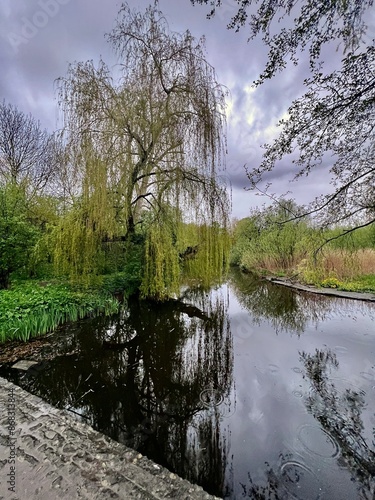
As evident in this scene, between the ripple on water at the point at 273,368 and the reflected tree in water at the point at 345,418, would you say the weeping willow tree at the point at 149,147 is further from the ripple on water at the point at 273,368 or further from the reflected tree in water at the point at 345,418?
the reflected tree in water at the point at 345,418

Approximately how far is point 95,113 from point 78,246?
296cm

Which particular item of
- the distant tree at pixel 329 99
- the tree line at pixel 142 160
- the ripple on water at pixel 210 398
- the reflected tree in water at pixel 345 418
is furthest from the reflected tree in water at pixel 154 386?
the distant tree at pixel 329 99

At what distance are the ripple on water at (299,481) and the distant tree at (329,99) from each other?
2.55m

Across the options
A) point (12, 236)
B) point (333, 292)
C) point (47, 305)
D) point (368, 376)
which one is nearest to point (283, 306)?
point (333, 292)

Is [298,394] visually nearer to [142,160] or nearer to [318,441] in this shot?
[318,441]

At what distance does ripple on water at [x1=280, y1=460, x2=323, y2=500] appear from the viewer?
1724 millimetres

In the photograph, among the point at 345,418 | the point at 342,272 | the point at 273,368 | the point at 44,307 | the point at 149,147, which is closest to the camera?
the point at 345,418

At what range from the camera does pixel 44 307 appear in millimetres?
4824

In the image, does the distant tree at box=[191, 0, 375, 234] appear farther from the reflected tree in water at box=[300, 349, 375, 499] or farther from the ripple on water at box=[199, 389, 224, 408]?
the ripple on water at box=[199, 389, 224, 408]

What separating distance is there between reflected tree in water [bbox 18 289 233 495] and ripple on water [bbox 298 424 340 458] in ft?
2.52

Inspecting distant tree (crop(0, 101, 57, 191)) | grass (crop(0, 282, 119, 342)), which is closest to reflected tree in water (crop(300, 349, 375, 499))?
grass (crop(0, 282, 119, 342))

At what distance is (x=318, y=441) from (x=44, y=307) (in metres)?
5.03

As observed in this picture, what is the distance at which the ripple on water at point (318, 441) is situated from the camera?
2066mm

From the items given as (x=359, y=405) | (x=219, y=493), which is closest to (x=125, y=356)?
(x=219, y=493)
